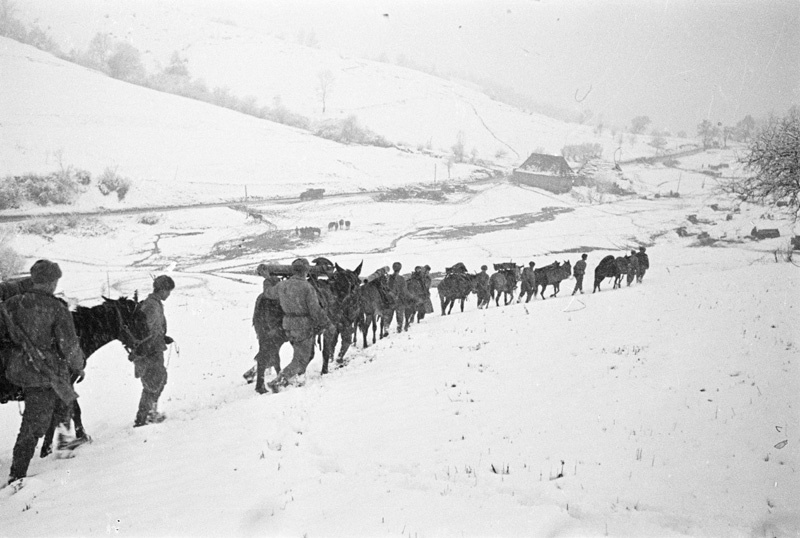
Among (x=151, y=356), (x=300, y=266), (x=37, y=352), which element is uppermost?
(x=300, y=266)

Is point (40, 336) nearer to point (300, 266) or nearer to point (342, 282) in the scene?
point (300, 266)

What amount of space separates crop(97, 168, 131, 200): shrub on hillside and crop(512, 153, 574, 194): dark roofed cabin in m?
57.9

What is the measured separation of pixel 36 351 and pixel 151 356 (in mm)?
1920

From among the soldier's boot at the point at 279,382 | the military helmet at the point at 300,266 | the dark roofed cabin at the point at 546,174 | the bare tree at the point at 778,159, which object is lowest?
the soldier's boot at the point at 279,382

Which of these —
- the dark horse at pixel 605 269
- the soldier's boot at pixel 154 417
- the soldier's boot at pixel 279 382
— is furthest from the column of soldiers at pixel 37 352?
the dark horse at pixel 605 269

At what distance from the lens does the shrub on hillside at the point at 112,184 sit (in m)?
47.5

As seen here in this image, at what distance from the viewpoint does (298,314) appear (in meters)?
7.79

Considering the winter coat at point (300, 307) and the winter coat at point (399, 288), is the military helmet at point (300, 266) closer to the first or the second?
the winter coat at point (300, 307)

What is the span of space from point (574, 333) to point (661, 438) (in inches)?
215

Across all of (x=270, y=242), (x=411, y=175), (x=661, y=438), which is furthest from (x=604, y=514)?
(x=411, y=175)

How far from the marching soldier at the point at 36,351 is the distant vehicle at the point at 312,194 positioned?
53443 mm

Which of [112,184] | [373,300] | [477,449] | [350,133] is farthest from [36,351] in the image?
[350,133]

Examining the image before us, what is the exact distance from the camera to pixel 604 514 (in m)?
3.71

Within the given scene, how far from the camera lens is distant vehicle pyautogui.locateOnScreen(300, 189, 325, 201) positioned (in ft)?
189
